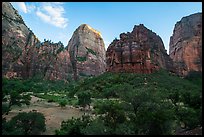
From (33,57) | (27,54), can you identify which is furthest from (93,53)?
A: (27,54)

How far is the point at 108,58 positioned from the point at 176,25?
1718 inches

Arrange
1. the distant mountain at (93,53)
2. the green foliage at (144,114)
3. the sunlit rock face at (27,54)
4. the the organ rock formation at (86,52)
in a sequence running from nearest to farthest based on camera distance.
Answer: the green foliage at (144,114) → the distant mountain at (93,53) → the sunlit rock face at (27,54) → the the organ rock formation at (86,52)

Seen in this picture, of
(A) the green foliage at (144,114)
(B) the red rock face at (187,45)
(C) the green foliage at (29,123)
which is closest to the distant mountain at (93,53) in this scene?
(B) the red rock face at (187,45)

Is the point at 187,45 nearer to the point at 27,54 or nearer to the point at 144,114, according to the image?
the point at 27,54

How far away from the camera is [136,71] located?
211 feet

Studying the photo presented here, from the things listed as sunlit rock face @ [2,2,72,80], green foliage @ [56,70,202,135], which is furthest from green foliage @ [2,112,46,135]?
sunlit rock face @ [2,2,72,80]

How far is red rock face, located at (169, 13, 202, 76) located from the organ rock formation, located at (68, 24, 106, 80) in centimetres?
4039

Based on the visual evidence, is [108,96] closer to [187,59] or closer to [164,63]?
[164,63]

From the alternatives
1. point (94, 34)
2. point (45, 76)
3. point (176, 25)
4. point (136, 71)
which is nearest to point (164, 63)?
point (136, 71)

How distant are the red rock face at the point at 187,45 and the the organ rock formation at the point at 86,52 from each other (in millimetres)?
40389

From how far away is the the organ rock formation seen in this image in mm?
120881

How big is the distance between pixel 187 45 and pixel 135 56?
27.6m

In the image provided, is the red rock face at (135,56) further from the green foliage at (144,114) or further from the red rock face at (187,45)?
the green foliage at (144,114)

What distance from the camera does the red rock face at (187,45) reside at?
7839 centimetres
